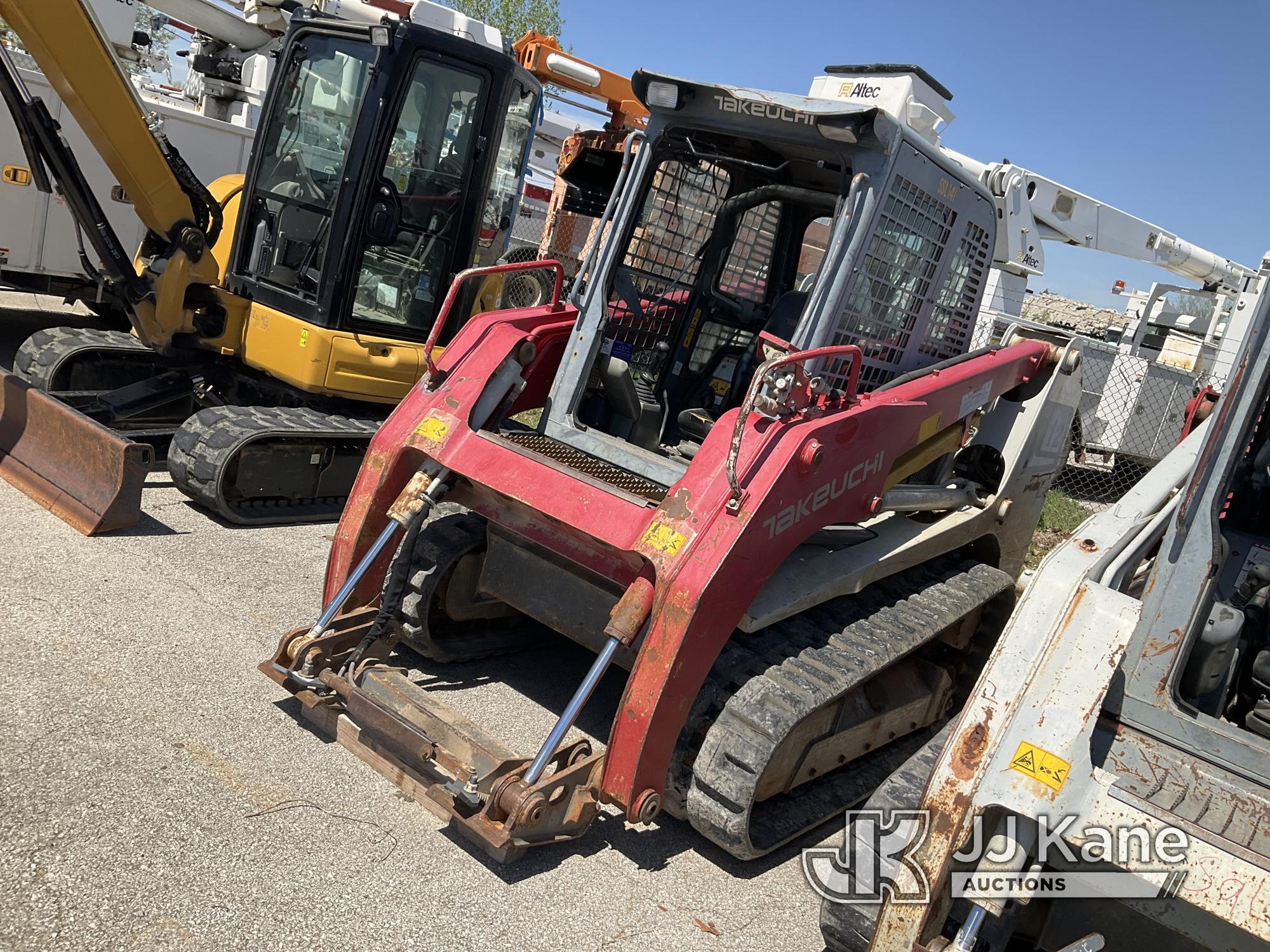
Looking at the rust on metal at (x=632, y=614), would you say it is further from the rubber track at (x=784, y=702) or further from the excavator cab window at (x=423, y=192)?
the excavator cab window at (x=423, y=192)

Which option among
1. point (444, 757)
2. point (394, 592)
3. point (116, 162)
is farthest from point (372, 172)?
point (444, 757)

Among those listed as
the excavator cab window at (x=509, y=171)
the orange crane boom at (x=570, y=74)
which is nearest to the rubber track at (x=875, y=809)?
the excavator cab window at (x=509, y=171)

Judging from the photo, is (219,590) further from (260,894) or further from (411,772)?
(260,894)

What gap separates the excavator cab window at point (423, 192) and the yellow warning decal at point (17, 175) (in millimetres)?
→ 4172

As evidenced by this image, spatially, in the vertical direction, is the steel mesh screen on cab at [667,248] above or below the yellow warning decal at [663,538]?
above

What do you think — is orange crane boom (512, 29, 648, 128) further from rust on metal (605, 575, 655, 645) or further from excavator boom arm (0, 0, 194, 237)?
rust on metal (605, 575, 655, 645)

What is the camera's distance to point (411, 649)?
16.2 feet

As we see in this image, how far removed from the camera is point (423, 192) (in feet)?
21.6

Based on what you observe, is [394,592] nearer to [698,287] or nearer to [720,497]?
[720,497]

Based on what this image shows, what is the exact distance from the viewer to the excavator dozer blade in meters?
5.46

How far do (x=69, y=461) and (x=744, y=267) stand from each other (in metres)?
3.75

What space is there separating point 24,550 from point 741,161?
12.5ft

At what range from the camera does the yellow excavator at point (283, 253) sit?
611 centimetres

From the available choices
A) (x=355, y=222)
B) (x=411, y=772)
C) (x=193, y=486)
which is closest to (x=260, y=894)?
(x=411, y=772)
